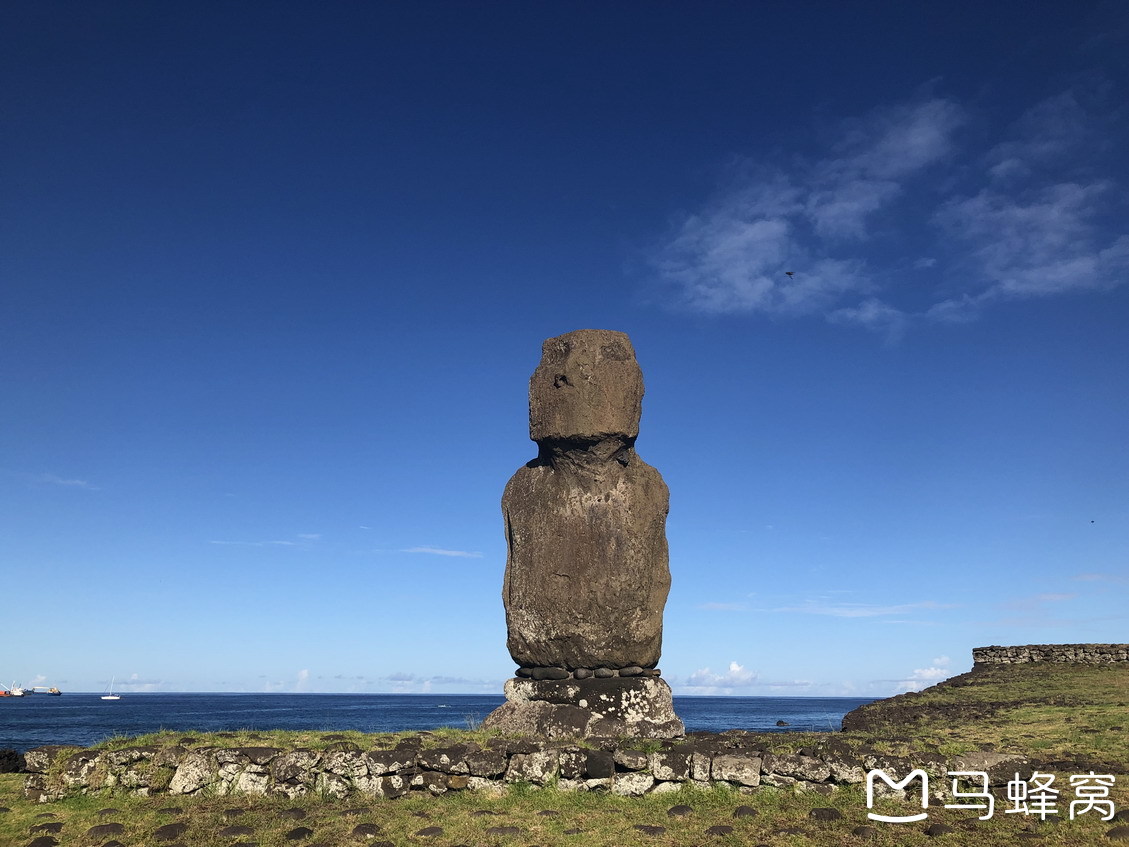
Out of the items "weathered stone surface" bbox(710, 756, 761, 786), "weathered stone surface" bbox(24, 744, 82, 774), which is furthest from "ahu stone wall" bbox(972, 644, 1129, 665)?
"weathered stone surface" bbox(24, 744, 82, 774)

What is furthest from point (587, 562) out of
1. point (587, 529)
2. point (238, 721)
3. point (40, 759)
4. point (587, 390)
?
point (238, 721)

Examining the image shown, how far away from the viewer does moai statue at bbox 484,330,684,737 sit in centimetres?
1254

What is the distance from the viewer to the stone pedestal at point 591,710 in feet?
39.7

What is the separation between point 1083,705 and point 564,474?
17.4m

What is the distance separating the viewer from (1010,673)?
115 ft

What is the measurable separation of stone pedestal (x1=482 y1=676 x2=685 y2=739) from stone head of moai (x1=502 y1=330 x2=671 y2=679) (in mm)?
233

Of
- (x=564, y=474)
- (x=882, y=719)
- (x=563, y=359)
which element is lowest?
(x=882, y=719)

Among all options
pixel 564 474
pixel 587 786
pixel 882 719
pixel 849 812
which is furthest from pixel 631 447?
pixel 882 719

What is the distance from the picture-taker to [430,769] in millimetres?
9797

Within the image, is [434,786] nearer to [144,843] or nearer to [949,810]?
[144,843]

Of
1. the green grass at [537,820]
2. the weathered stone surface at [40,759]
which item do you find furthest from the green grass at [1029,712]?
the weathered stone surface at [40,759]

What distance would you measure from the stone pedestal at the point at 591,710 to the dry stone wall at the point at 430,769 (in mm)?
2086

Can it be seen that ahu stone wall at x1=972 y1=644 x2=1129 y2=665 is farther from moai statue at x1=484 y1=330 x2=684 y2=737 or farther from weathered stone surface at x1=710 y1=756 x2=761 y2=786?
weathered stone surface at x1=710 y1=756 x2=761 y2=786

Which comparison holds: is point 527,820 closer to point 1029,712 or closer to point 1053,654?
point 1029,712
